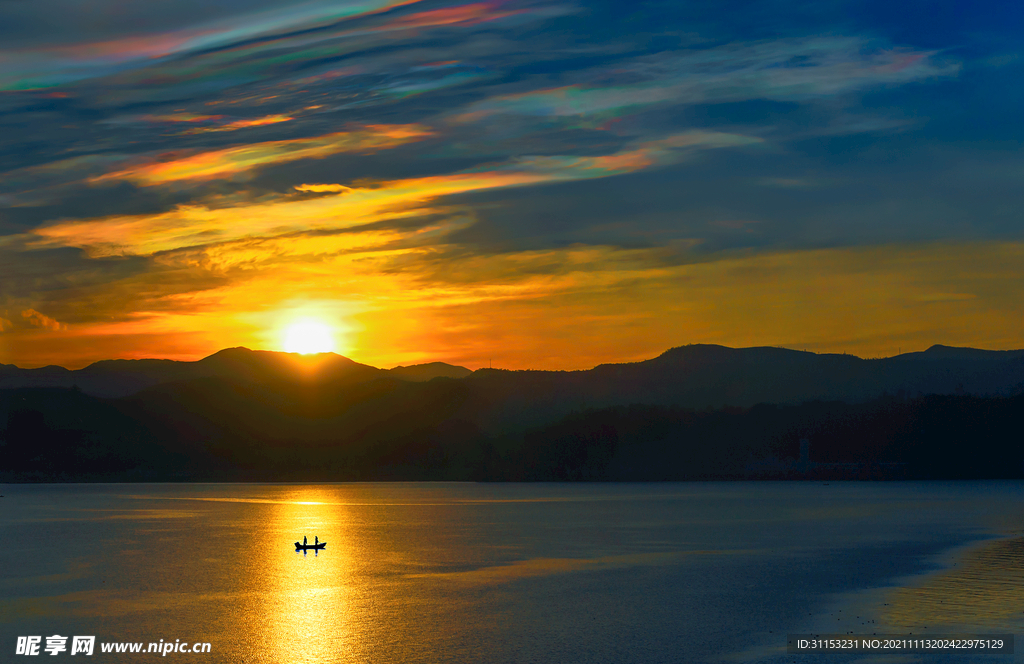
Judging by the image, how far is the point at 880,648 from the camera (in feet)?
95.2

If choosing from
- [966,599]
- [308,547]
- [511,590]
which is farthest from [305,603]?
[966,599]

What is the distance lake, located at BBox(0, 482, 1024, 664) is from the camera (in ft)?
99.3

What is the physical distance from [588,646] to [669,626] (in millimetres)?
4449

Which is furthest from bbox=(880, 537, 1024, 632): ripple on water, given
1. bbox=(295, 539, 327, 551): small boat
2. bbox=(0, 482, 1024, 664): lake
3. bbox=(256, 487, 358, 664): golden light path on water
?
bbox=(295, 539, 327, 551): small boat

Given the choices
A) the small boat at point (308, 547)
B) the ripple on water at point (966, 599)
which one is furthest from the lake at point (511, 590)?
the small boat at point (308, 547)

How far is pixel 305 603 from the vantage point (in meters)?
38.4

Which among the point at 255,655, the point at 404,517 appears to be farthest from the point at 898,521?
the point at 255,655

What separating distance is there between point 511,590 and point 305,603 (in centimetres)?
873

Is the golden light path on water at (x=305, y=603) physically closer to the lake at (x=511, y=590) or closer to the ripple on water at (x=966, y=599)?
Result: the lake at (x=511, y=590)

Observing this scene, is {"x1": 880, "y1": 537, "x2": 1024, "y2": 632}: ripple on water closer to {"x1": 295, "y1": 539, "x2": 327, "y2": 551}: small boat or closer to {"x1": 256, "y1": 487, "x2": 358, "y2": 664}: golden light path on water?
{"x1": 256, "y1": 487, "x2": 358, "y2": 664}: golden light path on water

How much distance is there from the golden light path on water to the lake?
0.15m

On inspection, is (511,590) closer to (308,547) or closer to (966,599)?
(966,599)

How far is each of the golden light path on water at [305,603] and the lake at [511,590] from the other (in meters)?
0.15

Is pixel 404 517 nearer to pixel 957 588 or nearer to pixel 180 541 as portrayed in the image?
pixel 180 541
